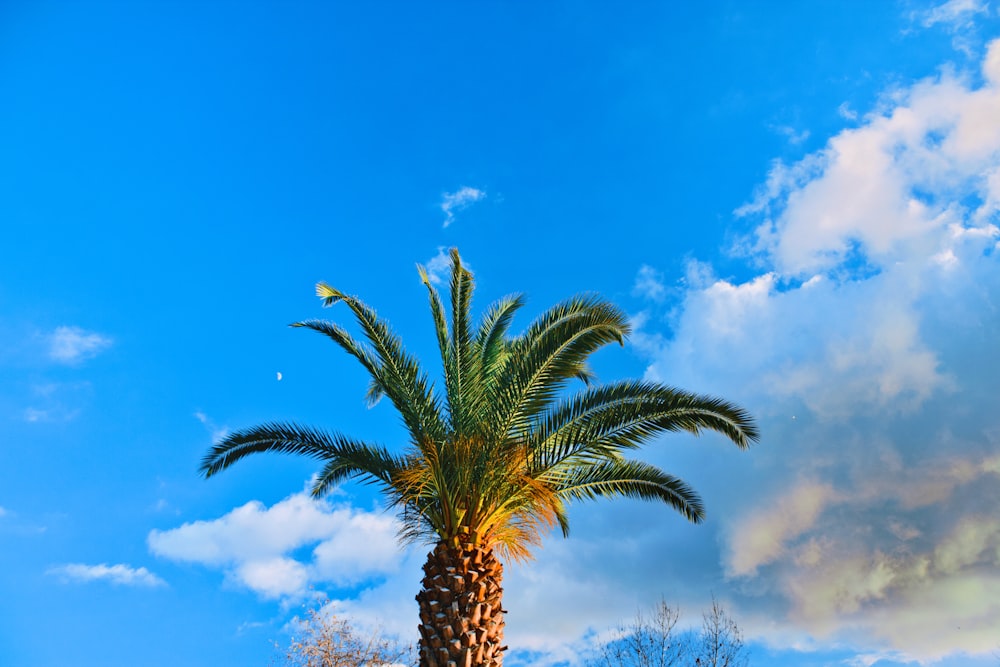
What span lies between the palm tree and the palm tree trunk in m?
0.02

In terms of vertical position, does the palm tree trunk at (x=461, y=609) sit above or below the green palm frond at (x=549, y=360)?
below

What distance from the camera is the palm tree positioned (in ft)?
40.5

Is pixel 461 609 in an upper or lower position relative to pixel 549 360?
lower

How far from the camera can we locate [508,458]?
1278 cm

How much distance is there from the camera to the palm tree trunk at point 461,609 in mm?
11992

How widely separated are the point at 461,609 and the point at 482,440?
265cm

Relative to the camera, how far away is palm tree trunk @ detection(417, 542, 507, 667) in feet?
39.3

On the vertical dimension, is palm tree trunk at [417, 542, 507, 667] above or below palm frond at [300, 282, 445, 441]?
below

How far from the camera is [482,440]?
41.4 ft

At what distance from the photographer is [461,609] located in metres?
12.2

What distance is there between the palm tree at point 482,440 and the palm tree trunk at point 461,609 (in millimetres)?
16

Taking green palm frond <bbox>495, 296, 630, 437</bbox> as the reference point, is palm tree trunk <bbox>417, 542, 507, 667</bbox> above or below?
below

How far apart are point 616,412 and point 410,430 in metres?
3.45

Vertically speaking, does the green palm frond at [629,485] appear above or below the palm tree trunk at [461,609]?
above
